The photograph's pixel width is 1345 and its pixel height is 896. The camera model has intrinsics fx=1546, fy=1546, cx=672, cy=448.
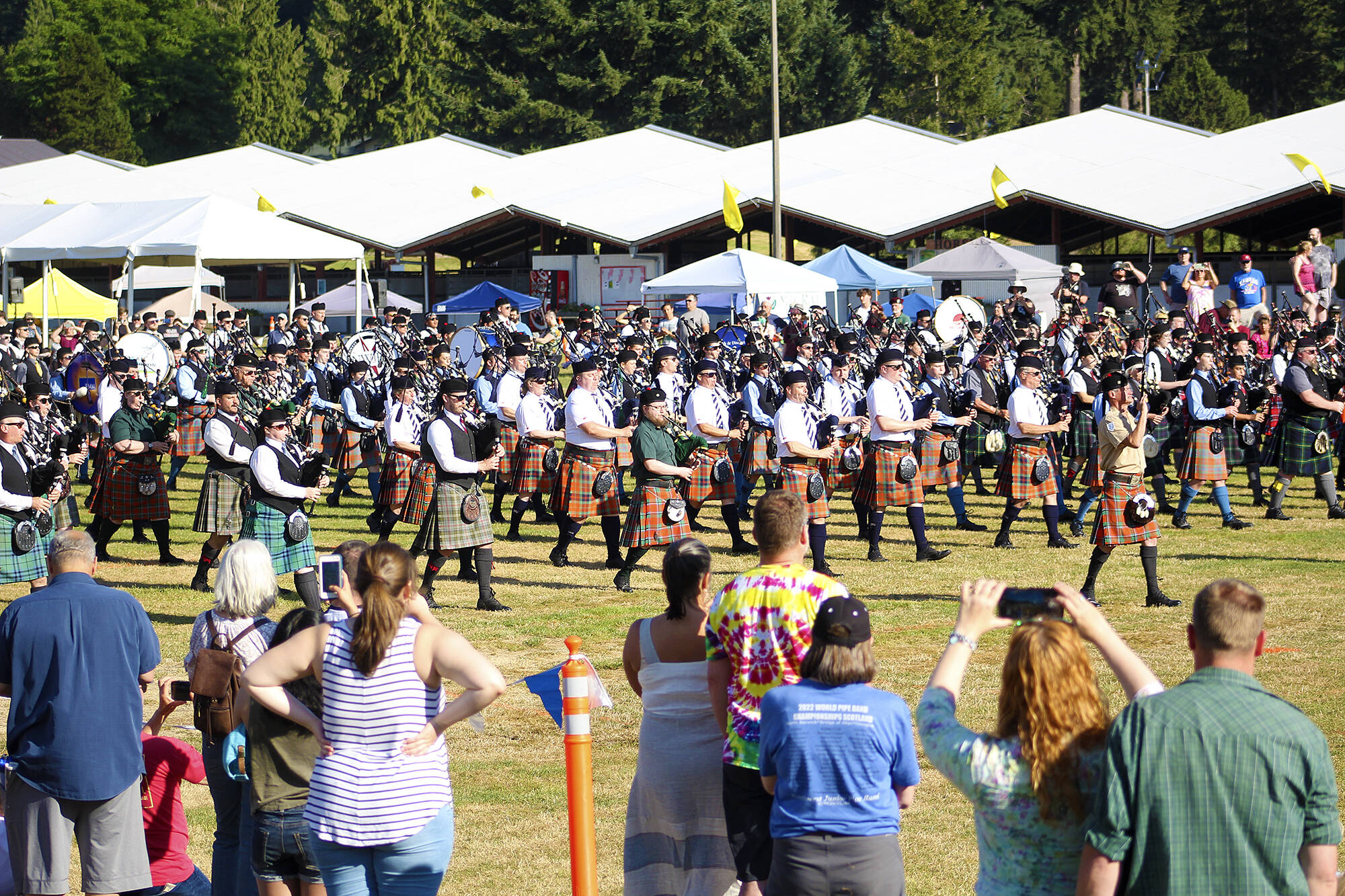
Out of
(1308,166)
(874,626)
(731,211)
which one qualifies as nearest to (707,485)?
(874,626)

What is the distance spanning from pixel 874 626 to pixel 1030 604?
552 cm

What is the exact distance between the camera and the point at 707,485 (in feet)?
36.3

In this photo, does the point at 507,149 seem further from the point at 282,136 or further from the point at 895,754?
the point at 895,754

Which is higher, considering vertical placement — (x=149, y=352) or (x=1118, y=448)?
(x=149, y=352)

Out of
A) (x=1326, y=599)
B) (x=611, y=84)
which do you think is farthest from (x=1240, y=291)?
(x=611, y=84)

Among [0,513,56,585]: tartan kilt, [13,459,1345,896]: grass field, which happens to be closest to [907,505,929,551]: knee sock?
[13,459,1345,896]: grass field

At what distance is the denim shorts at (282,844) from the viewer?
401 centimetres

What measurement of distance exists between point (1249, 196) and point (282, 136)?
39.8m

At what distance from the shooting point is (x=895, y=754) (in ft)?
11.3

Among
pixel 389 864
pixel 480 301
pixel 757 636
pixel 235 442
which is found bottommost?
pixel 389 864

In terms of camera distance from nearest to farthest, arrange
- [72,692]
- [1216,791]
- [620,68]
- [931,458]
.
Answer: [1216,791], [72,692], [931,458], [620,68]

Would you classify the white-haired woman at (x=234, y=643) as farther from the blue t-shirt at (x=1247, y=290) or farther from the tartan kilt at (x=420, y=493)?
the blue t-shirt at (x=1247, y=290)

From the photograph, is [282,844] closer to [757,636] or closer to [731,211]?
[757,636]

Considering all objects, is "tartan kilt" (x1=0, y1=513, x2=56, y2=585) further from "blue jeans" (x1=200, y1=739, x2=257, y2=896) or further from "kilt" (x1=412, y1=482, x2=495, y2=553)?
"blue jeans" (x1=200, y1=739, x2=257, y2=896)
